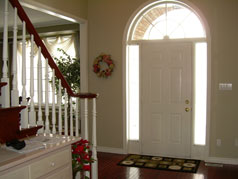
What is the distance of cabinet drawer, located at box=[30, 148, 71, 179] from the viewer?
6.43 feet

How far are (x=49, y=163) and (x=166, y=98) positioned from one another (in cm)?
307

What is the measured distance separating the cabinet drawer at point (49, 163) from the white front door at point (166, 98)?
2772 mm

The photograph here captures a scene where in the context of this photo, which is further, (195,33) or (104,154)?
(104,154)

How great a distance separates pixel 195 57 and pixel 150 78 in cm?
84

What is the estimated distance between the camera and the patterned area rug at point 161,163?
13.9 ft

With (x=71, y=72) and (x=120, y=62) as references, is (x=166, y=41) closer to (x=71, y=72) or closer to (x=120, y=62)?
(x=120, y=62)

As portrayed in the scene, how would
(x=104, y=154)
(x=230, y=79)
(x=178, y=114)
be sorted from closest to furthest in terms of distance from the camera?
(x=230, y=79) < (x=178, y=114) < (x=104, y=154)

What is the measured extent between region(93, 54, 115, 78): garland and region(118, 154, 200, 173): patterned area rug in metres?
1.54

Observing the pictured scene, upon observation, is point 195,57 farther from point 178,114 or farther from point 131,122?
point 131,122

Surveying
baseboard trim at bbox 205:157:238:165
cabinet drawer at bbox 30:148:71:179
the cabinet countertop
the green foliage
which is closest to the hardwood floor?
baseboard trim at bbox 205:157:238:165

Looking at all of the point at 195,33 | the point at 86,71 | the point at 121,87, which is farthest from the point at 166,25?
the point at 86,71

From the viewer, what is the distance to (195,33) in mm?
4691

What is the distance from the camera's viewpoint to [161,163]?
14.7 feet

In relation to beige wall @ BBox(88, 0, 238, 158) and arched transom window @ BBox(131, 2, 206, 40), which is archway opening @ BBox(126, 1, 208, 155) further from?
beige wall @ BBox(88, 0, 238, 158)
